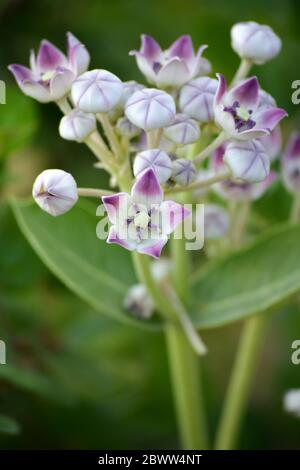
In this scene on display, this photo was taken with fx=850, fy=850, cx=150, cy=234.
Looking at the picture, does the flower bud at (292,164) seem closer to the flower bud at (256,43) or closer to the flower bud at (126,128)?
the flower bud at (256,43)

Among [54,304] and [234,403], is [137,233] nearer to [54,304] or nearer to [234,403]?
[234,403]

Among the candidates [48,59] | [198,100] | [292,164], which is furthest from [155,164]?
[292,164]

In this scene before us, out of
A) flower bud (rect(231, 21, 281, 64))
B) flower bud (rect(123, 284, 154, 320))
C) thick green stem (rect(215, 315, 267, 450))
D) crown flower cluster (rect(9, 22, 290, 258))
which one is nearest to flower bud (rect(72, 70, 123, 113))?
crown flower cluster (rect(9, 22, 290, 258))

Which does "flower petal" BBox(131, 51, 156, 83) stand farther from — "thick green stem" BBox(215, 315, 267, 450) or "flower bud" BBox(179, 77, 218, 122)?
"thick green stem" BBox(215, 315, 267, 450)

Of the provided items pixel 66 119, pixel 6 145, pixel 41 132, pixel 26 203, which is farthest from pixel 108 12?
pixel 66 119

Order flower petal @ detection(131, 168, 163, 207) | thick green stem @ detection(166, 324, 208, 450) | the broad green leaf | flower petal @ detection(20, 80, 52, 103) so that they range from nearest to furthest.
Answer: flower petal @ detection(131, 168, 163, 207) < flower petal @ detection(20, 80, 52, 103) < the broad green leaf < thick green stem @ detection(166, 324, 208, 450)

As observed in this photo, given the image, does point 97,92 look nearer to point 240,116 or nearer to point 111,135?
point 111,135

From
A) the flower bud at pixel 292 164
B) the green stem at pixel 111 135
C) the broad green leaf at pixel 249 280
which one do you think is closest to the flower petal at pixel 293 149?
the flower bud at pixel 292 164
